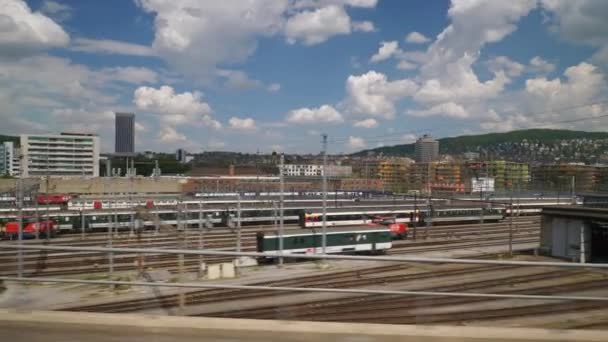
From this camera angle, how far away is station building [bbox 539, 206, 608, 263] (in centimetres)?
1439

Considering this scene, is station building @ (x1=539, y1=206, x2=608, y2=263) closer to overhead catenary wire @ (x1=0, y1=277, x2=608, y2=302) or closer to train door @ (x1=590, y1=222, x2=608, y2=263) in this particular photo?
train door @ (x1=590, y1=222, x2=608, y2=263)

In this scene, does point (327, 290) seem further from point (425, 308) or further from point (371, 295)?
point (425, 308)

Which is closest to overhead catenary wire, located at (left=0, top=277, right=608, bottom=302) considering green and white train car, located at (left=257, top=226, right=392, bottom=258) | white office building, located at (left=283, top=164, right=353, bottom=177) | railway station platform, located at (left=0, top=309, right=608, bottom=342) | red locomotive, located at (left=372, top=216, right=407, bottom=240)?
railway station platform, located at (left=0, top=309, right=608, bottom=342)

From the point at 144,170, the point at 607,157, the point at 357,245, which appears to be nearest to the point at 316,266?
the point at 357,245

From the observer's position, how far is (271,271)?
3.78m

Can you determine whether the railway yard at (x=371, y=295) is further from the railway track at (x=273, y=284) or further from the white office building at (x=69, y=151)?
the white office building at (x=69, y=151)

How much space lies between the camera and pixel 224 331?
234 cm

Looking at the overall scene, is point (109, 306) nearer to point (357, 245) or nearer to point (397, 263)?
point (397, 263)

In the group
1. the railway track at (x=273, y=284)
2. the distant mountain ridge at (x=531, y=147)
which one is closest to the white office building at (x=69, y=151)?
the distant mountain ridge at (x=531, y=147)

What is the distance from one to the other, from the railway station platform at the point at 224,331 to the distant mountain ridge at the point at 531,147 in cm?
2980

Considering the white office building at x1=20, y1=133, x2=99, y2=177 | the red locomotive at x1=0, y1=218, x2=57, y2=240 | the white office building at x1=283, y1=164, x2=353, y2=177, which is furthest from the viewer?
the white office building at x1=20, y1=133, x2=99, y2=177

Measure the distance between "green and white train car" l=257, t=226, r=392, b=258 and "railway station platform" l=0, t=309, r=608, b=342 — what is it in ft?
43.5

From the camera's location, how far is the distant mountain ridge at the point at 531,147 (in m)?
30.4

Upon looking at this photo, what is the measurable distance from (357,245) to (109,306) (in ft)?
49.7
